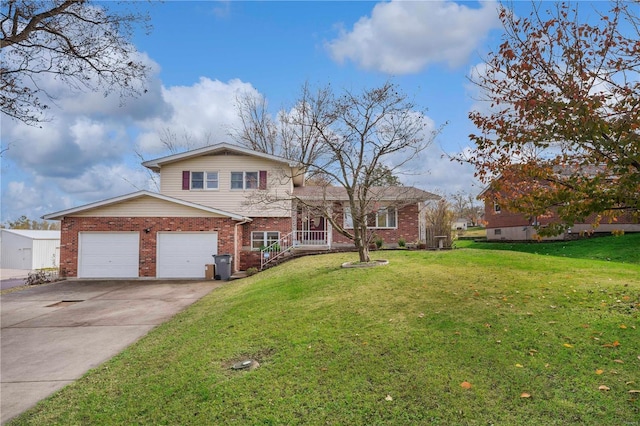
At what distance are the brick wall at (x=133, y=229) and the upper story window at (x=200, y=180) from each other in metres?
3.59

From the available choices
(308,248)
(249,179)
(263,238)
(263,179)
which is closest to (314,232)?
(308,248)

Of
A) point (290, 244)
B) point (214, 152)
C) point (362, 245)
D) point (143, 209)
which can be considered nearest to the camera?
point (362, 245)

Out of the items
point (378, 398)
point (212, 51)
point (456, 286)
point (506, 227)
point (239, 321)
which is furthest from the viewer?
point (506, 227)

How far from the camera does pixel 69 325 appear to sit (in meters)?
9.34

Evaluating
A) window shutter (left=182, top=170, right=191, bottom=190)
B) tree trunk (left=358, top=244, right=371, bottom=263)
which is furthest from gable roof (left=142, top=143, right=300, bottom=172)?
tree trunk (left=358, top=244, right=371, bottom=263)

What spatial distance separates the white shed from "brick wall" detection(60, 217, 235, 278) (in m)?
17.2

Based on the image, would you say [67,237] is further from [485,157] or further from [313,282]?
[485,157]

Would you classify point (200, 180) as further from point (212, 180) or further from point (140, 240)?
point (140, 240)

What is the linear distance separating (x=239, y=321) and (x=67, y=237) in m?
14.1

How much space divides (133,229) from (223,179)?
5293mm

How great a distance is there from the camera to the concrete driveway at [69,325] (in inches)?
230

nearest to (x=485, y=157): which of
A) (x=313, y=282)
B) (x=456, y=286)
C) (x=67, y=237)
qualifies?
(x=456, y=286)

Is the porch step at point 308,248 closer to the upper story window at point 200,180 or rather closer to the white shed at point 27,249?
the upper story window at point 200,180

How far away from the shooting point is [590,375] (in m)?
4.35
